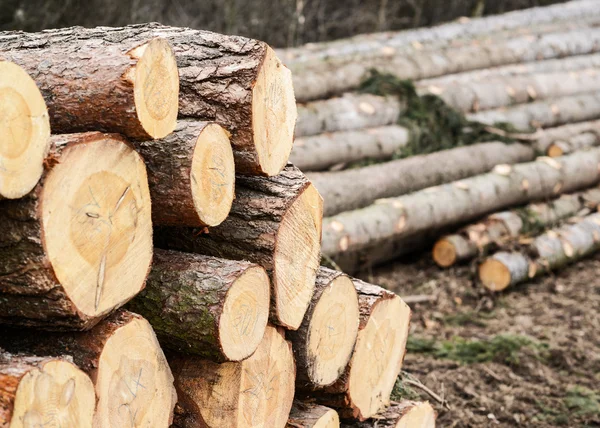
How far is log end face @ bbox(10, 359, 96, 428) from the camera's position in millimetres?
1849

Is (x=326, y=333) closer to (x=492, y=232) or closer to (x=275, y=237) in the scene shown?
(x=275, y=237)

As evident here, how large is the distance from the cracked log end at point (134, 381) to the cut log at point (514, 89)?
5404 millimetres

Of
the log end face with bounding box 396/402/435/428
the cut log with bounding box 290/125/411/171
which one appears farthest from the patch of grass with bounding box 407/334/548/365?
the cut log with bounding box 290/125/411/171

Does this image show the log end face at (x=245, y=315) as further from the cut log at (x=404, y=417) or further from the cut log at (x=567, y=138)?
the cut log at (x=567, y=138)

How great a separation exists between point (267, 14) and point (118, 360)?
11.5 metres

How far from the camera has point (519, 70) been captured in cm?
869

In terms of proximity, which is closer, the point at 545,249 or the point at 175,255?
the point at 175,255

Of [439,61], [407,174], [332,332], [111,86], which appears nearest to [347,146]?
[407,174]

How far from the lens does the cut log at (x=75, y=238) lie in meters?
1.96

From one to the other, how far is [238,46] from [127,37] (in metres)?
0.37

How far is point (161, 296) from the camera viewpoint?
2.45 metres

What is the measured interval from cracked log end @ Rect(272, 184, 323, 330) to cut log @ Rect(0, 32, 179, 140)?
0.57m

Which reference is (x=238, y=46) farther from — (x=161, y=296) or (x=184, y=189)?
(x=161, y=296)

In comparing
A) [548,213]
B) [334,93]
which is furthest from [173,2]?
[548,213]
